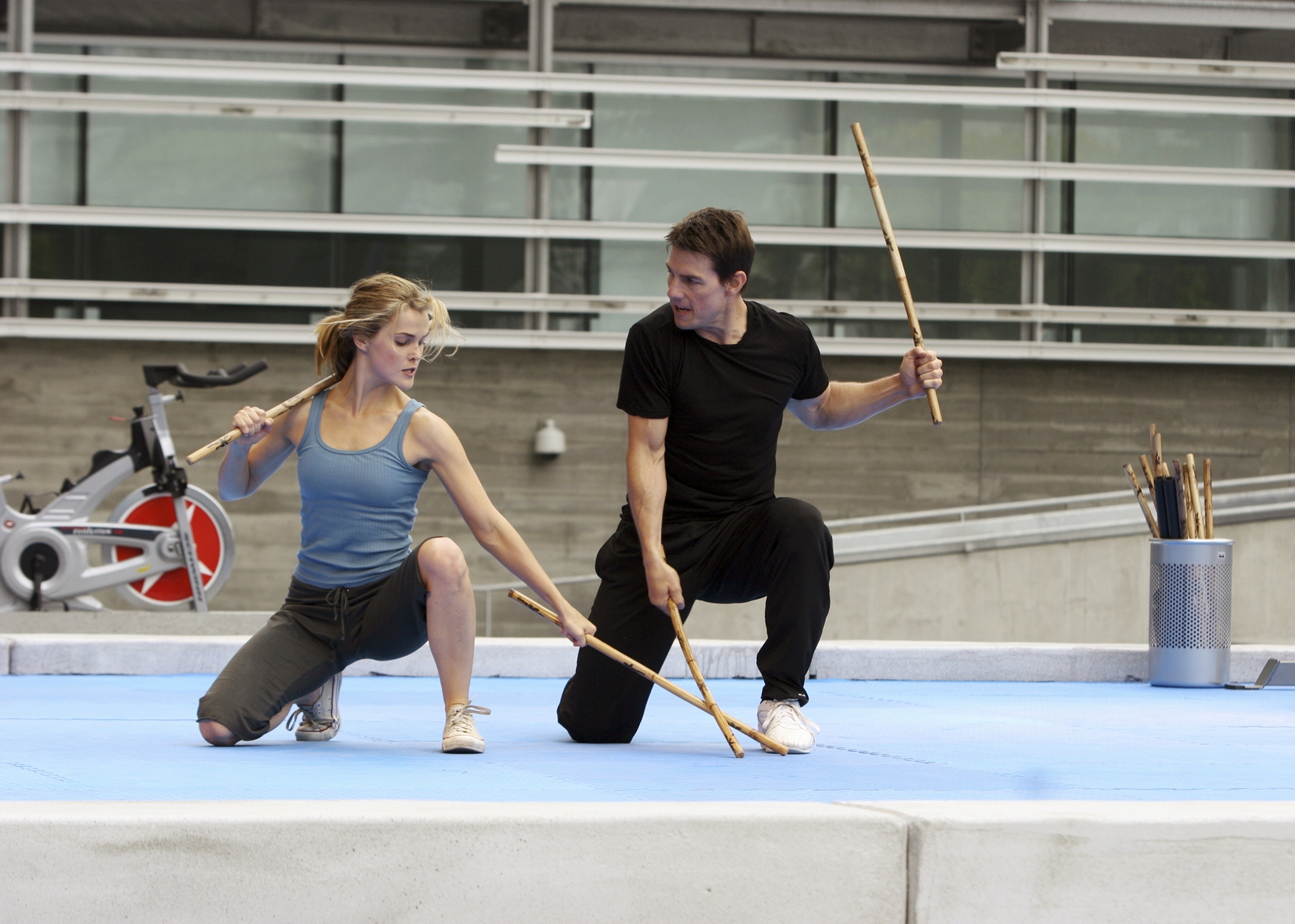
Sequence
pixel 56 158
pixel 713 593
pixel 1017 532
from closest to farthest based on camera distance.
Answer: pixel 713 593
pixel 1017 532
pixel 56 158

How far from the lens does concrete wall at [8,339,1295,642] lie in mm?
11000

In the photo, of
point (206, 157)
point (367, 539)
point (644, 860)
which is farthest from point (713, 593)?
point (206, 157)

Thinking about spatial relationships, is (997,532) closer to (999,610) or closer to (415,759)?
(999,610)

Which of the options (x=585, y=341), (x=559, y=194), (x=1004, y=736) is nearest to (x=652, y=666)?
(x=1004, y=736)

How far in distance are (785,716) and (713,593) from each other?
1.51ft

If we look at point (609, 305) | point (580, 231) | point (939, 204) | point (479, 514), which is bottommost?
point (479, 514)

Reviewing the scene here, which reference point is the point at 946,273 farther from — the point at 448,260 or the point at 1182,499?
the point at 1182,499

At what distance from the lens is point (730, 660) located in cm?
596

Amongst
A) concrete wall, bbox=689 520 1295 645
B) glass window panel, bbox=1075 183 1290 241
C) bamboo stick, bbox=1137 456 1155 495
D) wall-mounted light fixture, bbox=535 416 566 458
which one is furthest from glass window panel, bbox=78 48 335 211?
bamboo stick, bbox=1137 456 1155 495

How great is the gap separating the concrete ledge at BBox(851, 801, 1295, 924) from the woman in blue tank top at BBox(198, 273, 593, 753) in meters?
1.34

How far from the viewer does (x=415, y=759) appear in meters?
3.39

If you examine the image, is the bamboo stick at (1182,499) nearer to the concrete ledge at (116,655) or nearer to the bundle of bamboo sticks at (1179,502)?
the bundle of bamboo sticks at (1179,502)

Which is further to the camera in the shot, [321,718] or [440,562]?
[321,718]

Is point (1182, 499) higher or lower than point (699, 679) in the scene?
higher
